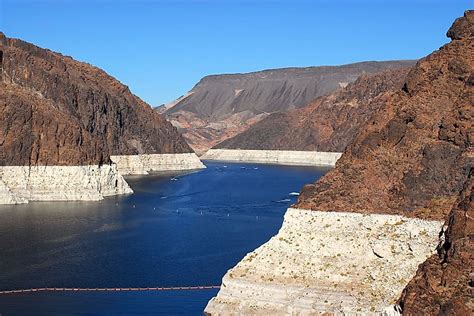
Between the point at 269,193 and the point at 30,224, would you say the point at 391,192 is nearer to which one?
the point at 30,224

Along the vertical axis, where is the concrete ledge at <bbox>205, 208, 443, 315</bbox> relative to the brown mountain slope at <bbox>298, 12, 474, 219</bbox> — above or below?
below

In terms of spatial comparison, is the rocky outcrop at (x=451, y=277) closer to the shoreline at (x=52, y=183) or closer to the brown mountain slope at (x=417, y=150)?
the brown mountain slope at (x=417, y=150)

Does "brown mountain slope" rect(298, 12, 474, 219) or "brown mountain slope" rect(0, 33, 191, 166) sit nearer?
"brown mountain slope" rect(298, 12, 474, 219)

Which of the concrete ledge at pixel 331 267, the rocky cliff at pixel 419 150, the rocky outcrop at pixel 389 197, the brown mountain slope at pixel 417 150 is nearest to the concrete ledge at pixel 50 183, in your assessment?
the brown mountain slope at pixel 417 150


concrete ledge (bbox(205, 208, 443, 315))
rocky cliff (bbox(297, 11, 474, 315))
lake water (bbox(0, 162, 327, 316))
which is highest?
rocky cliff (bbox(297, 11, 474, 315))

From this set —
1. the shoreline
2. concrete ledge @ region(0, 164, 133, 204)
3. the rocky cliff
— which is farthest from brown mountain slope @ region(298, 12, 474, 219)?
concrete ledge @ region(0, 164, 133, 204)

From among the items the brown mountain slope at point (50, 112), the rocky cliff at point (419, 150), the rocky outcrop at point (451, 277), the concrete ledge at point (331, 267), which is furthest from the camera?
the brown mountain slope at point (50, 112)

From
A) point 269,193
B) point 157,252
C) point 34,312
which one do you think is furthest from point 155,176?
point 34,312

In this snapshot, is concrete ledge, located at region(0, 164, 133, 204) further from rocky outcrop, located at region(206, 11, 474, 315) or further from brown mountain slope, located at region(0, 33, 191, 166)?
rocky outcrop, located at region(206, 11, 474, 315)
